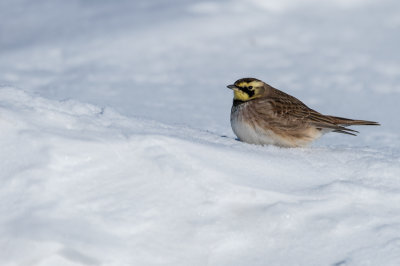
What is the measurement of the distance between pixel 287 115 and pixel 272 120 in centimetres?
15

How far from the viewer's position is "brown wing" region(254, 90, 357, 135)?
540cm

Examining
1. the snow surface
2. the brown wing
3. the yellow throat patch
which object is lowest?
the snow surface

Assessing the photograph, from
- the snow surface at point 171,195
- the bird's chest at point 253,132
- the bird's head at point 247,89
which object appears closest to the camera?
the snow surface at point 171,195

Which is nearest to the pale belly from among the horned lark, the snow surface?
the horned lark

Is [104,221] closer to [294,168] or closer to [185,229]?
[185,229]

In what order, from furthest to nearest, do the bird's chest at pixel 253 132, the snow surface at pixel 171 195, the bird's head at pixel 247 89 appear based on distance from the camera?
the bird's head at pixel 247 89, the bird's chest at pixel 253 132, the snow surface at pixel 171 195

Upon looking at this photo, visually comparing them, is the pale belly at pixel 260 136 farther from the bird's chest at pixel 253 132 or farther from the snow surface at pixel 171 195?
the snow surface at pixel 171 195

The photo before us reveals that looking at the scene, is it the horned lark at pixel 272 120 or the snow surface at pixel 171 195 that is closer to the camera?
the snow surface at pixel 171 195

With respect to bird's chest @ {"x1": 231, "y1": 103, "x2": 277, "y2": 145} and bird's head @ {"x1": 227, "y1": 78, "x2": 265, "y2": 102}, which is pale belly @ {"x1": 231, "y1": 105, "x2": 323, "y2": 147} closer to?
bird's chest @ {"x1": 231, "y1": 103, "x2": 277, "y2": 145}

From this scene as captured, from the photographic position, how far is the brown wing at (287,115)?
5402 millimetres

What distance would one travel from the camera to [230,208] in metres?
3.98

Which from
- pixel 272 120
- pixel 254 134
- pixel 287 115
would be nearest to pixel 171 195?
pixel 254 134

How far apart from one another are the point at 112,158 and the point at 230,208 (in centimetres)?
73

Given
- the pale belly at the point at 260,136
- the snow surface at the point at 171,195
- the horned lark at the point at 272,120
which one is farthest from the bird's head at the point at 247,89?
the snow surface at the point at 171,195
